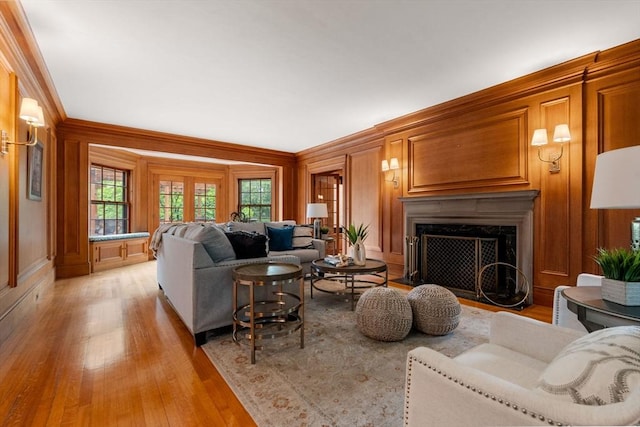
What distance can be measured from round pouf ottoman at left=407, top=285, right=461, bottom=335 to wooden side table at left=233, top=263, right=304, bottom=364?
997 millimetres

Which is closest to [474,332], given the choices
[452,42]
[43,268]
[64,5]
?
[452,42]

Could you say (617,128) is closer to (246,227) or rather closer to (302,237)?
(302,237)

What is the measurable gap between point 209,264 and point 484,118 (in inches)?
145

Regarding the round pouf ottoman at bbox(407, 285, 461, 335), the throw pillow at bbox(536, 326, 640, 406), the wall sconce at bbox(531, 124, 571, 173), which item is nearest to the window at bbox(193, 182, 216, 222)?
the round pouf ottoman at bbox(407, 285, 461, 335)

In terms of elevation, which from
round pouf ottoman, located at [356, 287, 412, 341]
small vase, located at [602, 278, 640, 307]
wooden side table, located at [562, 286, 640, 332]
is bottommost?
round pouf ottoman, located at [356, 287, 412, 341]

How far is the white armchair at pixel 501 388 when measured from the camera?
619 mm

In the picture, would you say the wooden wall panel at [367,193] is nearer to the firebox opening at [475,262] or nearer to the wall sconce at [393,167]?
the wall sconce at [393,167]

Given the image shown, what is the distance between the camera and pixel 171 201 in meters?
7.23

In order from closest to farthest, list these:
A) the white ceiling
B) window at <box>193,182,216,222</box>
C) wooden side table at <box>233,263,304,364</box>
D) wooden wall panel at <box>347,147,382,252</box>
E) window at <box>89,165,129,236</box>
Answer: wooden side table at <box>233,263,304,364</box> → the white ceiling → wooden wall panel at <box>347,147,382,252</box> → window at <box>89,165,129,236</box> → window at <box>193,182,216,222</box>

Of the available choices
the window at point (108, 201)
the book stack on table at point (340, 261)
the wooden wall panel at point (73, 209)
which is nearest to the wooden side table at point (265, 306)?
the book stack on table at point (340, 261)

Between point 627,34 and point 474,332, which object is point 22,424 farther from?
point 627,34

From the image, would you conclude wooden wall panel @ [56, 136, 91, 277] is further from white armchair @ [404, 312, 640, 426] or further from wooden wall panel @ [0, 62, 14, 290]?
white armchair @ [404, 312, 640, 426]

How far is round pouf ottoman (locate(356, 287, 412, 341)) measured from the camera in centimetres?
228

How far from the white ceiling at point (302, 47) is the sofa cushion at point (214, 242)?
1.68 m
